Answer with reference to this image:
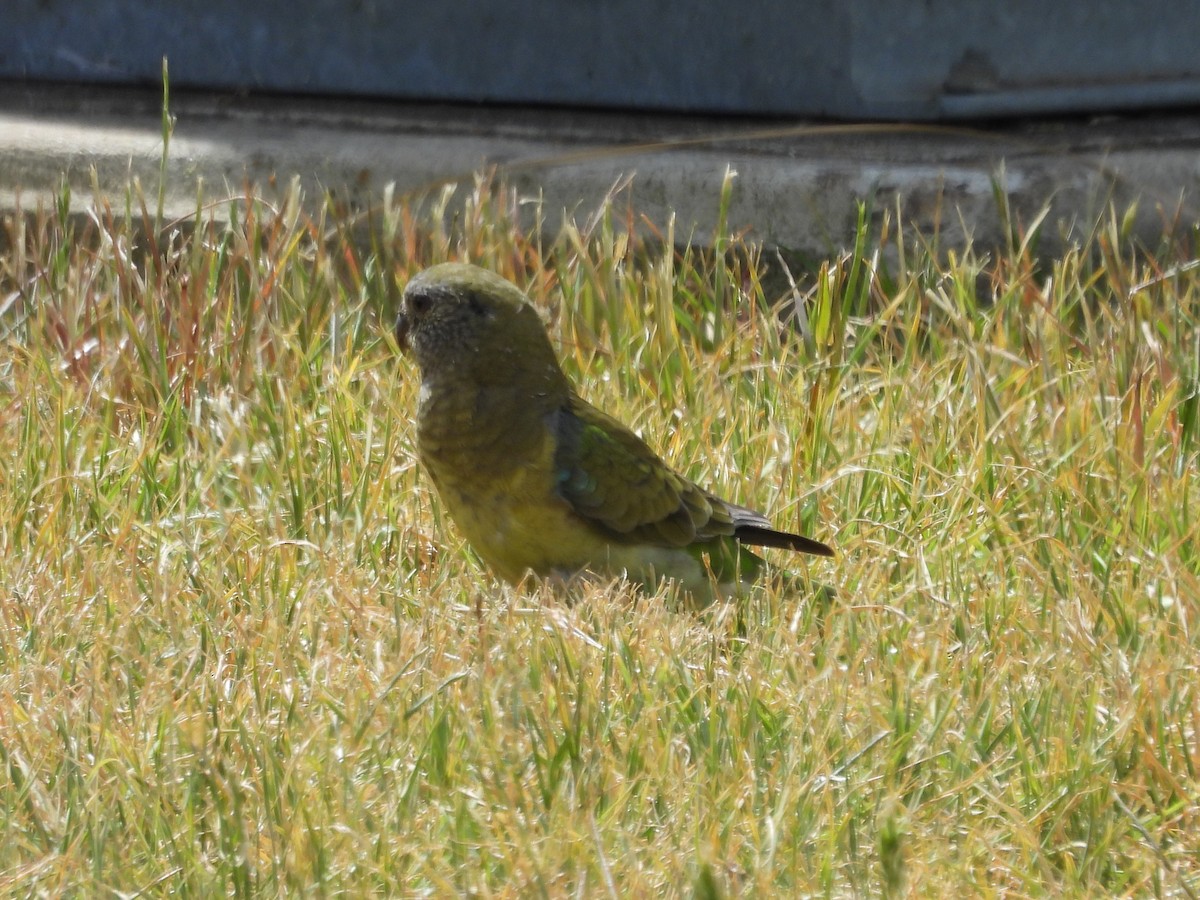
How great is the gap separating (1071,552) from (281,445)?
6.06 feet

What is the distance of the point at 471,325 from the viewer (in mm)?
3385

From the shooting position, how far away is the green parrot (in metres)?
3.28

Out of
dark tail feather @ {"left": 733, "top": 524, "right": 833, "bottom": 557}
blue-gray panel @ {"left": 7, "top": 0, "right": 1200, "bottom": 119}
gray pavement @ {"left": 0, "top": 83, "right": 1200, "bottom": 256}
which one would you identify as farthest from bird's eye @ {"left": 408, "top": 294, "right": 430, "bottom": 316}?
blue-gray panel @ {"left": 7, "top": 0, "right": 1200, "bottom": 119}

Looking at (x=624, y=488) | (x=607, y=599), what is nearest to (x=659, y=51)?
(x=624, y=488)

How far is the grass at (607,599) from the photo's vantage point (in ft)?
7.86

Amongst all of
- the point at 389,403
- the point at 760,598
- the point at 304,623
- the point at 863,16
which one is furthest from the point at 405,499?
the point at 863,16

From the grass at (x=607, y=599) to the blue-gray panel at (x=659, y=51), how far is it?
1.93 feet

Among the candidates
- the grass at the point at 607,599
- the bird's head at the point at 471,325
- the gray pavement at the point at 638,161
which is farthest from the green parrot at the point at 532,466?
the gray pavement at the point at 638,161

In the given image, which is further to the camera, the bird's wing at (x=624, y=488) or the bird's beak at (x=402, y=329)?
the bird's beak at (x=402, y=329)

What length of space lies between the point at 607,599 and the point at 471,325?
27.4 inches

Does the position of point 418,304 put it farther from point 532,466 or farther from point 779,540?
point 779,540

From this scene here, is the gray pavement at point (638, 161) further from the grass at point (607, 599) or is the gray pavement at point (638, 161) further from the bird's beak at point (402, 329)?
the bird's beak at point (402, 329)

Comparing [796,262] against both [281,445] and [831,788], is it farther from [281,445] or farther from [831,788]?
[831,788]

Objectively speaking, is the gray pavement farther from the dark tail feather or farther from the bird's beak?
the dark tail feather
